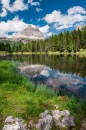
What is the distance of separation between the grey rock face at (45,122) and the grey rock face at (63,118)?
1.59ft

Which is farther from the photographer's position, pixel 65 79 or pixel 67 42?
pixel 67 42

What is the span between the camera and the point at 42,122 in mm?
10406

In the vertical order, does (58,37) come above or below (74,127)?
above

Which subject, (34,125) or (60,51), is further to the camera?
(60,51)

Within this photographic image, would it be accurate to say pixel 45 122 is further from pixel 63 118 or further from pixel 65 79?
pixel 65 79

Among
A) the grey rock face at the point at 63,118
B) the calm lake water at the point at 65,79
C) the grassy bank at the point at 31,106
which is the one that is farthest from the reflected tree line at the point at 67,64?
the grey rock face at the point at 63,118

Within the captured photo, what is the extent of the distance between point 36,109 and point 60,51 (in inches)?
4960

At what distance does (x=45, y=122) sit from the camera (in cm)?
1048

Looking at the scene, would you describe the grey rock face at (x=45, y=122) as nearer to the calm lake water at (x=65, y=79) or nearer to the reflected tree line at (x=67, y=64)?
the calm lake water at (x=65, y=79)

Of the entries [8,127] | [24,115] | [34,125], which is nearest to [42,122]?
[34,125]

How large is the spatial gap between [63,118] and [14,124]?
11.0ft

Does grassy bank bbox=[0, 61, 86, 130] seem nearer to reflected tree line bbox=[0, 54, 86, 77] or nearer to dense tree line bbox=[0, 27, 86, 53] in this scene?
reflected tree line bbox=[0, 54, 86, 77]

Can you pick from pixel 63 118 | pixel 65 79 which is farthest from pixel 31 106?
pixel 65 79

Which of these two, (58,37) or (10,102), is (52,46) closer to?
(58,37)
